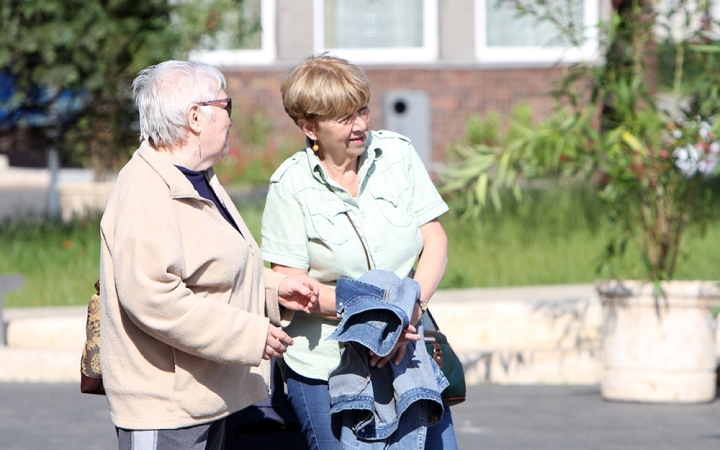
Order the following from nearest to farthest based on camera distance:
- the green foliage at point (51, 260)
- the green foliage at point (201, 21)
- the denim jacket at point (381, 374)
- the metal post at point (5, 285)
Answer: the denim jacket at point (381, 374), the metal post at point (5, 285), the green foliage at point (51, 260), the green foliage at point (201, 21)

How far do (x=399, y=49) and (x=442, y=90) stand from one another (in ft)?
3.63

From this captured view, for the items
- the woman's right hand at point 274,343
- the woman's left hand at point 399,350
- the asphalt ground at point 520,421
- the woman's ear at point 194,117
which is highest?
the woman's ear at point 194,117

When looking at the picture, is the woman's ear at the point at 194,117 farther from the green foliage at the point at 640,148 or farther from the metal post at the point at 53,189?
the metal post at the point at 53,189

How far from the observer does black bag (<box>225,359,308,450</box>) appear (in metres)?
3.35

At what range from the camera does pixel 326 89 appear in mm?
3178

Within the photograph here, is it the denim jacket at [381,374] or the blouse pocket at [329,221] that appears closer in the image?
the denim jacket at [381,374]

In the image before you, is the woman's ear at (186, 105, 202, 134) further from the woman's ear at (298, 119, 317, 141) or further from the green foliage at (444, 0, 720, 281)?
the green foliage at (444, 0, 720, 281)

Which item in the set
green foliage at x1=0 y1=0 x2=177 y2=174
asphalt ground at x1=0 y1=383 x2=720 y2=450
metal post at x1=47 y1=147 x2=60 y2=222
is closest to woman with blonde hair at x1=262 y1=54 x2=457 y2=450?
asphalt ground at x1=0 y1=383 x2=720 y2=450

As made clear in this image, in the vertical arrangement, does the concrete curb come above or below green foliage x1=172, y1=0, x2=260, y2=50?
below

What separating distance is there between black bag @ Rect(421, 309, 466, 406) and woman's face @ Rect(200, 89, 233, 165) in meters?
0.90

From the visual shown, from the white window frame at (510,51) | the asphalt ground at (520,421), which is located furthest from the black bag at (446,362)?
the white window frame at (510,51)

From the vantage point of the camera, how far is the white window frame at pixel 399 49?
19.1 m

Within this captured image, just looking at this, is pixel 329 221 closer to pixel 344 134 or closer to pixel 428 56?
pixel 344 134

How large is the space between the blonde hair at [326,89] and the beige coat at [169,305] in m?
0.50
